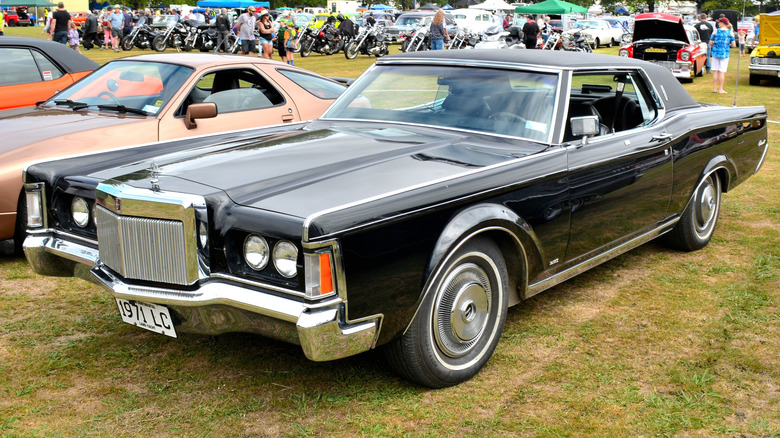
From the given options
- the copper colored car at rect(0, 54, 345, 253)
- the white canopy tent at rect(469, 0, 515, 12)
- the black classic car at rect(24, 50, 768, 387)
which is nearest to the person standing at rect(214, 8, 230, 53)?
the copper colored car at rect(0, 54, 345, 253)

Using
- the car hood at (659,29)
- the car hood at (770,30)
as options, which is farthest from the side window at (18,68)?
the car hood at (770,30)

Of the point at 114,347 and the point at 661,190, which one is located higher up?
the point at 661,190

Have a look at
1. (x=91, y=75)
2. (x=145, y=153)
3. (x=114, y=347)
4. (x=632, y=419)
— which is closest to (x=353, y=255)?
(x=632, y=419)

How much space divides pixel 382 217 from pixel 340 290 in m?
0.35

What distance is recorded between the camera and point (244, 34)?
20.3m

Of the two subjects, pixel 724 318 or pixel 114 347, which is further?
pixel 724 318

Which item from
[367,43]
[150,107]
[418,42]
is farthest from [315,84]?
[367,43]

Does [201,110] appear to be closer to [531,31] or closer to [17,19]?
[531,31]

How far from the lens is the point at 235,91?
664cm

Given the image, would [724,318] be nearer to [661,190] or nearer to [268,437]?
[661,190]

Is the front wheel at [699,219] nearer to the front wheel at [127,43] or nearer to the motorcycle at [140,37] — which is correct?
the motorcycle at [140,37]

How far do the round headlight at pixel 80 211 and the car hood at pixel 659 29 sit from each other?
19817 millimetres

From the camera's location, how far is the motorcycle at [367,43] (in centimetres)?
2656

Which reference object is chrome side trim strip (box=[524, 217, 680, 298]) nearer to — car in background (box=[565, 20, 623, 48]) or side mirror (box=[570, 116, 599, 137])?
side mirror (box=[570, 116, 599, 137])
